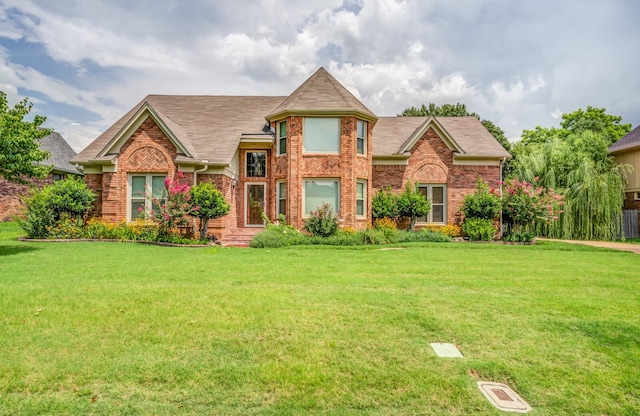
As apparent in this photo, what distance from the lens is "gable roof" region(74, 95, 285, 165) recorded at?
52.2 feet

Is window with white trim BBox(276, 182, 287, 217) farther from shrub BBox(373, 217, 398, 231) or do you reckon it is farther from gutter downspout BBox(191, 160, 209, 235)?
shrub BBox(373, 217, 398, 231)

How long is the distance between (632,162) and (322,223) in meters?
19.9

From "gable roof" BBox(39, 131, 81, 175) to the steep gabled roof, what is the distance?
58.5 feet

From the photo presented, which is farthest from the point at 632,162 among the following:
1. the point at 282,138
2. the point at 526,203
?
the point at 282,138

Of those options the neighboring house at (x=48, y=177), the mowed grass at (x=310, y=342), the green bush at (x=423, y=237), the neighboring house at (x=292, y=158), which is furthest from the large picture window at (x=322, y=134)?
the neighboring house at (x=48, y=177)

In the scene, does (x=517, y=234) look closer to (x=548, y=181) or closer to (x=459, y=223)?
(x=459, y=223)

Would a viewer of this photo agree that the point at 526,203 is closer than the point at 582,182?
Yes

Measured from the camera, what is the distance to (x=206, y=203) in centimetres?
1485

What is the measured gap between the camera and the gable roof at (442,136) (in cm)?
1845

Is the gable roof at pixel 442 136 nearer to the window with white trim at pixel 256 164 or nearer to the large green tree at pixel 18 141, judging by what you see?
the window with white trim at pixel 256 164

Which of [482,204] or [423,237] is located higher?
[482,204]

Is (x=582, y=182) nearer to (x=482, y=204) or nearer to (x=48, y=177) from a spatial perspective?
(x=482, y=204)

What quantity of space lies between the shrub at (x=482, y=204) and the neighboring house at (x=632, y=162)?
968cm

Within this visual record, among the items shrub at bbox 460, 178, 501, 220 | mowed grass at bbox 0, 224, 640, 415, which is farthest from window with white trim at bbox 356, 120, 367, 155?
mowed grass at bbox 0, 224, 640, 415
